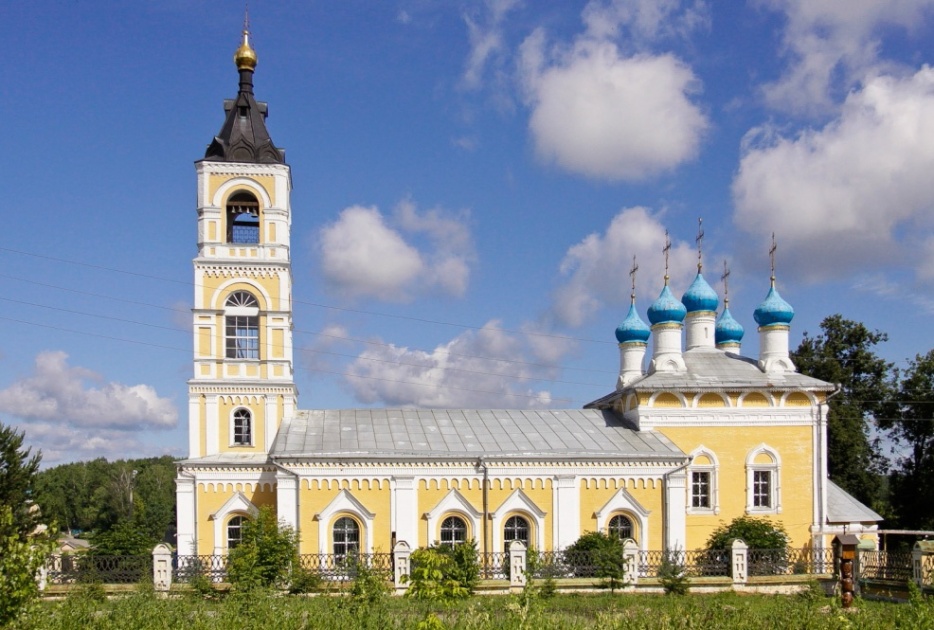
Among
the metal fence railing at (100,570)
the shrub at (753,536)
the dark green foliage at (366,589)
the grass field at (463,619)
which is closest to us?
the grass field at (463,619)

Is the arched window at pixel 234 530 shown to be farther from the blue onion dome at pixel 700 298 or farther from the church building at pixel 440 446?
the blue onion dome at pixel 700 298

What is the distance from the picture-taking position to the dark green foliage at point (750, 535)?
21578 millimetres

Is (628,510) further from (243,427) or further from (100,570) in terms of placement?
(100,570)

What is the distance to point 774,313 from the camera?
993 inches

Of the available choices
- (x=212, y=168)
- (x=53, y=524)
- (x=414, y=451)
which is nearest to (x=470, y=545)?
(x=414, y=451)

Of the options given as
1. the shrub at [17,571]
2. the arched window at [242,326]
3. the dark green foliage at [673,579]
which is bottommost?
the dark green foliage at [673,579]

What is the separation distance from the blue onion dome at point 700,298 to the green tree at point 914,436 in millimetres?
12439

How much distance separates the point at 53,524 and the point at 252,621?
2572 millimetres

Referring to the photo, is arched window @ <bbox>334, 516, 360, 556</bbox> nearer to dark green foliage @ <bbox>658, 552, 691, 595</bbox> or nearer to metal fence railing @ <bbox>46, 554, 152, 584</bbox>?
metal fence railing @ <bbox>46, 554, 152, 584</bbox>

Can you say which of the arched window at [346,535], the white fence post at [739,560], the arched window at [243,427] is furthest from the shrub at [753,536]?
the arched window at [243,427]

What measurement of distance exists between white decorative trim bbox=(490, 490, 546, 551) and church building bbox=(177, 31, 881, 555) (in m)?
0.03

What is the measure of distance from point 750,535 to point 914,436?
53.5 feet

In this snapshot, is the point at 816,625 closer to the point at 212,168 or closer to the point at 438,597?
the point at 438,597

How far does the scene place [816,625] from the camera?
1043 cm
